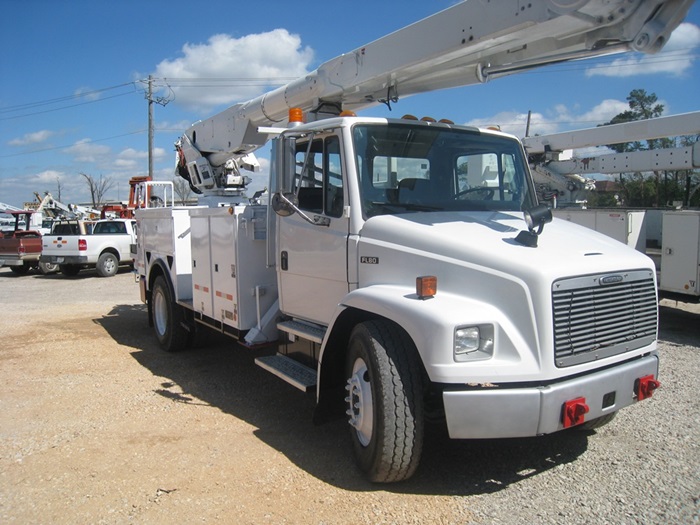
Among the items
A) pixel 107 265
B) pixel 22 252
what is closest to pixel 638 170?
pixel 107 265

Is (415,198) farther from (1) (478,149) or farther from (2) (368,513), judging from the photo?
(2) (368,513)

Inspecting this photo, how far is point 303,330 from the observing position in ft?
16.5

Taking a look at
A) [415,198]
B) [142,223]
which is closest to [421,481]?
[415,198]

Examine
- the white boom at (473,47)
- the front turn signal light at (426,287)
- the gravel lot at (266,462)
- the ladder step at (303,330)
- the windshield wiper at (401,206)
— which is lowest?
the gravel lot at (266,462)

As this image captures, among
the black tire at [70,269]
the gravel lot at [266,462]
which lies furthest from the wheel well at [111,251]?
the gravel lot at [266,462]

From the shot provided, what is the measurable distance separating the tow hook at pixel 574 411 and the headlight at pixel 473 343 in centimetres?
56

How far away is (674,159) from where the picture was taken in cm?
1216

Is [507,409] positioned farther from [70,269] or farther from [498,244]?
[70,269]

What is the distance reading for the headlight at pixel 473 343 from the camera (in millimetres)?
3477

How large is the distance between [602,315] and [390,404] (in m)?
1.49

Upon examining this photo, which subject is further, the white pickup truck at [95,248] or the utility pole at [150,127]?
the utility pole at [150,127]

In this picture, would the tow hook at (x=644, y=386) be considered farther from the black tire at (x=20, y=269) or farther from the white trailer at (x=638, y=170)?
the black tire at (x=20, y=269)

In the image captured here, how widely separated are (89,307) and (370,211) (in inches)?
380

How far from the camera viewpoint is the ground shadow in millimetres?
4137
